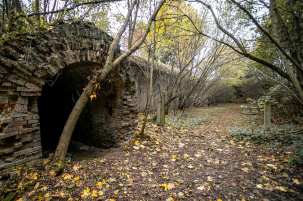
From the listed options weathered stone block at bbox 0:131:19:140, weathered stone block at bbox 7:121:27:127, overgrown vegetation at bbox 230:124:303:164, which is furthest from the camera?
overgrown vegetation at bbox 230:124:303:164

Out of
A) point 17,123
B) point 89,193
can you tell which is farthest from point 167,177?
point 17,123

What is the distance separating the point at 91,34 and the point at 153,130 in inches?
161

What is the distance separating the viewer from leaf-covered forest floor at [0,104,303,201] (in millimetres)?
2625

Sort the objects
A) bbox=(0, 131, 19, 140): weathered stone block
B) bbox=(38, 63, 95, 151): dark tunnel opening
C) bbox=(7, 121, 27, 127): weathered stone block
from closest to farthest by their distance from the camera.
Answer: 1. bbox=(0, 131, 19, 140): weathered stone block
2. bbox=(7, 121, 27, 127): weathered stone block
3. bbox=(38, 63, 95, 151): dark tunnel opening

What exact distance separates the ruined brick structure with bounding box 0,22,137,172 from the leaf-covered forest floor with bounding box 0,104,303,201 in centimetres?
65

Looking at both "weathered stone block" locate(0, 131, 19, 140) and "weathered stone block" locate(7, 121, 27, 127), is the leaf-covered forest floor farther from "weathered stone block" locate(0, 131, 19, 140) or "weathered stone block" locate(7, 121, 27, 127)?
"weathered stone block" locate(7, 121, 27, 127)

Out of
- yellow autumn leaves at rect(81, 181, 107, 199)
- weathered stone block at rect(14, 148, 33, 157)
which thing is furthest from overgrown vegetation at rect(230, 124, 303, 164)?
weathered stone block at rect(14, 148, 33, 157)

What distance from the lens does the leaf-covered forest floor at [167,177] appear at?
262 cm

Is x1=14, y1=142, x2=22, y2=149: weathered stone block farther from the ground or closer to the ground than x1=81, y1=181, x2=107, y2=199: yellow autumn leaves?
farther from the ground

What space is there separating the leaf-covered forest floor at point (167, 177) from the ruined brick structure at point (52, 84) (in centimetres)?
65

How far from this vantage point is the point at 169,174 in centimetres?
339

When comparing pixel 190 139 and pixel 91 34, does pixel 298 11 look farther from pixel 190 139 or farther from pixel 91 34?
pixel 91 34

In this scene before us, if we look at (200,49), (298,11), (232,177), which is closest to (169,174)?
(232,177)

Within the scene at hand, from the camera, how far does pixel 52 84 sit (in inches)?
141
